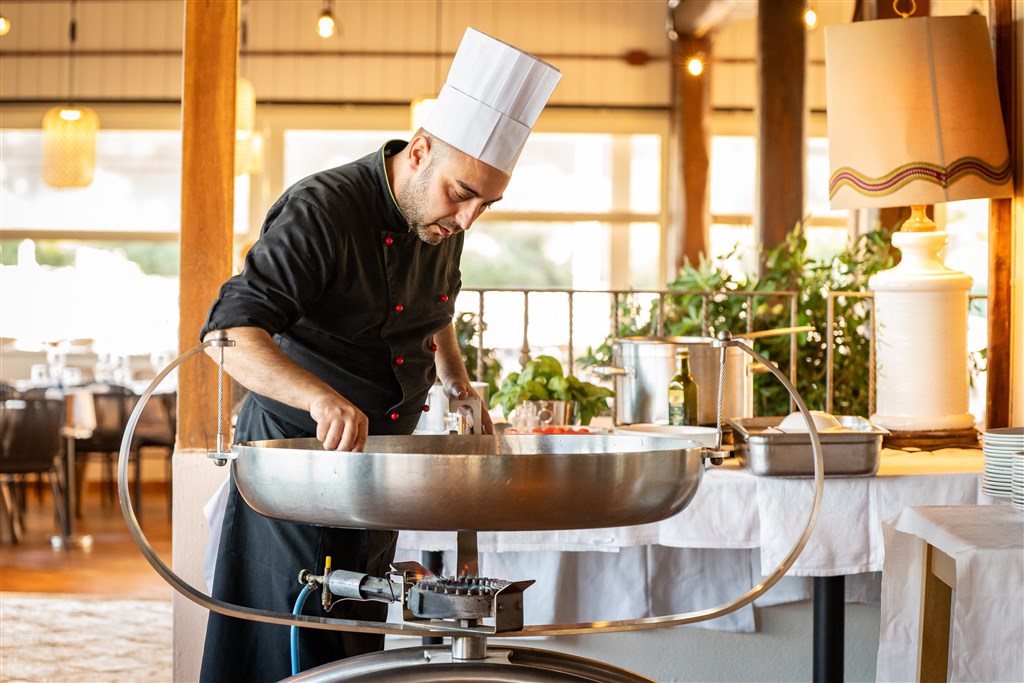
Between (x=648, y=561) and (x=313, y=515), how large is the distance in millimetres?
1616

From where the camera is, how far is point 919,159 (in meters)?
2.56

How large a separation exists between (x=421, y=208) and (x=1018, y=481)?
1115 mm

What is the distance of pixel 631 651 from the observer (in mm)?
2754

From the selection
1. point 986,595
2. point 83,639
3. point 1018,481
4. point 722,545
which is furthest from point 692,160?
point 986,595

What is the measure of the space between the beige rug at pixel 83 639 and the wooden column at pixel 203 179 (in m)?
1.25

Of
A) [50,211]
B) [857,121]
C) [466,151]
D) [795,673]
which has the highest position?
[50,211]

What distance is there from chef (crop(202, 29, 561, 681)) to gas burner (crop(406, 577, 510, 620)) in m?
0.29

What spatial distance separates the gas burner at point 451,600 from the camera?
1.16 meters

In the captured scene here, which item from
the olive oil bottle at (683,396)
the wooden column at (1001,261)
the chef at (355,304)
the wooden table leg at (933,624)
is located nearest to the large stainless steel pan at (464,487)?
the chef at (355,304)

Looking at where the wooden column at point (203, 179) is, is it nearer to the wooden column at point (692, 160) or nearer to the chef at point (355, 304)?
the chef at point (355, 304)

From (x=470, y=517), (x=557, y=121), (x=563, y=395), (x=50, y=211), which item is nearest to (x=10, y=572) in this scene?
(x=563, y=395)

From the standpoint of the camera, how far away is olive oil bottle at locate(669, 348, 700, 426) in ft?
8.29

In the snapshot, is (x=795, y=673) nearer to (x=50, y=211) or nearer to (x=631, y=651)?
(x=631, y=651)

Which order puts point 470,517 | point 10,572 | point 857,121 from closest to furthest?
1. point 470,517
2. point 857,121
3. point 10,572
